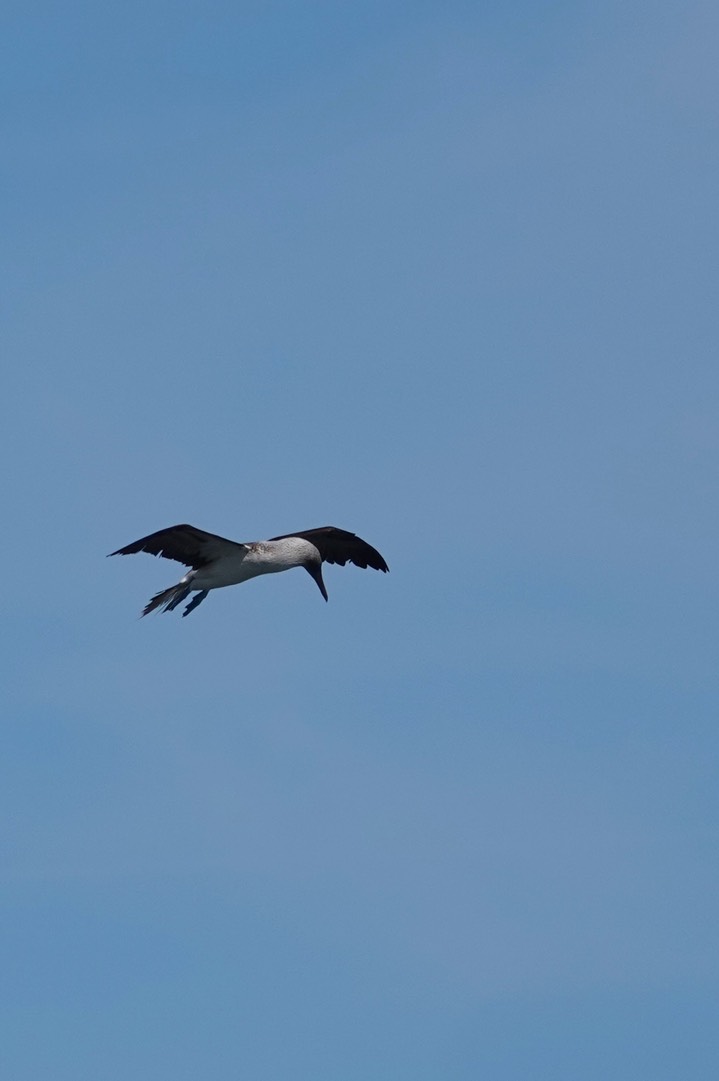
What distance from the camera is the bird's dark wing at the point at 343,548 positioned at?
40.7 metres

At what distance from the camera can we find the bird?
3606cm

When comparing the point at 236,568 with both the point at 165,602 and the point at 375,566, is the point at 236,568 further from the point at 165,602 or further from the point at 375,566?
the point at 375,566

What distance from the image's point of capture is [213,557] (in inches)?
1458

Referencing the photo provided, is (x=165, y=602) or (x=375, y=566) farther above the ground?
(x=375, y=566)

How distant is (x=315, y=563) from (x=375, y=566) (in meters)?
2.35

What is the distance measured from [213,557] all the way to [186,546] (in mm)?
659

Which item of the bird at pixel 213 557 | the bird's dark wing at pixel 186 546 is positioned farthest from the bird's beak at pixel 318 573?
the bird's dark wing at pixel 186 546

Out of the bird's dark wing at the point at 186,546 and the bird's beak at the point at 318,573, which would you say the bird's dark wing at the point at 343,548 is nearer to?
the bird's beak at the point at 318,573

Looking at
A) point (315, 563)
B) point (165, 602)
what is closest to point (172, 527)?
point (165, 602)

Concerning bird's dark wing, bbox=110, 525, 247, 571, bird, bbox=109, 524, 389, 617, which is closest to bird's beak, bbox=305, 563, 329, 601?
bird, bbox=109, 524, 389, 617

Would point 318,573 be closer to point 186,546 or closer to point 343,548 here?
point 343,548

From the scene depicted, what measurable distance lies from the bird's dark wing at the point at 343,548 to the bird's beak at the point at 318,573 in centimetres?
73

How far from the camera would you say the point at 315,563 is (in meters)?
39.8

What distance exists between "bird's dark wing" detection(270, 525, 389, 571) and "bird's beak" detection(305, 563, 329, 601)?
28.8 inches
